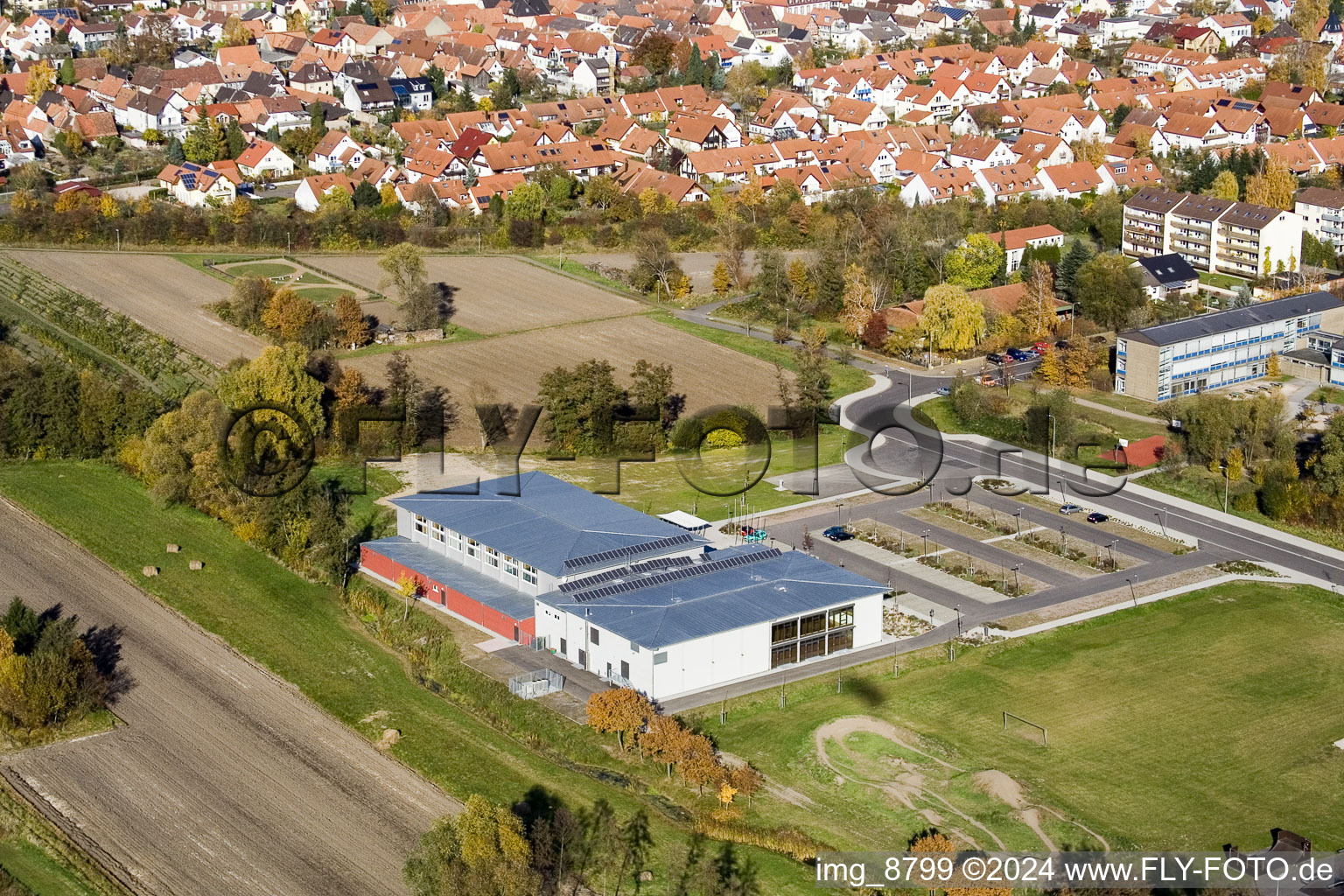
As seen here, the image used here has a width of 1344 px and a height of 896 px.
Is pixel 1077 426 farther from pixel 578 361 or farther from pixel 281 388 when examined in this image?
pixel 281 388

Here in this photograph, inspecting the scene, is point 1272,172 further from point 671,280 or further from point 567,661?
point 567,661

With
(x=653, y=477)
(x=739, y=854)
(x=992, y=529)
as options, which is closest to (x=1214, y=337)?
(x=992, y=529)

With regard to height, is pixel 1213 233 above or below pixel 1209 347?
above

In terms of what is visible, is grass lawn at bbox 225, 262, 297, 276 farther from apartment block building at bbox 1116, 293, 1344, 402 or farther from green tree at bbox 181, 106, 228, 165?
apartment block building at bbox 1116, 293, 1344, 402

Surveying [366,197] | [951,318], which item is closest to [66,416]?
[951,318]

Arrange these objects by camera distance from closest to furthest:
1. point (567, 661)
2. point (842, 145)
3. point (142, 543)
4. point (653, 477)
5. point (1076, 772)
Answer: point (1076, 772) < point (567, 661) < point (142, 543) < point (653, 477) < point (842, 145)

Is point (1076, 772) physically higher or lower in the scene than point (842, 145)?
Result: lower

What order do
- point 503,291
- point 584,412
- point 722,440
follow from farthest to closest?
point 503,291 < point 722,440 < point 584,412
